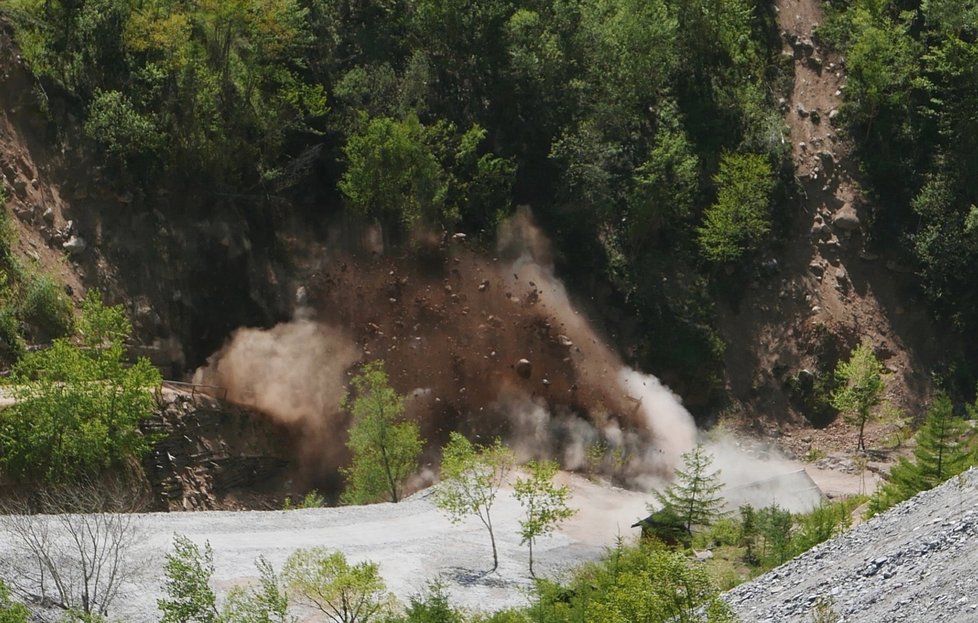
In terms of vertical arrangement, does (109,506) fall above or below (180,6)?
below

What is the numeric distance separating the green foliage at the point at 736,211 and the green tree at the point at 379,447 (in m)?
19.8

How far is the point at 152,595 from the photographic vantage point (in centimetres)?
6506

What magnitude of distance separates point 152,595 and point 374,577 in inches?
303

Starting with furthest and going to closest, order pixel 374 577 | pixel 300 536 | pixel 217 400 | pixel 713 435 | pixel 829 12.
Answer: pixel 829 12
pixel 713 435
pixel 217 400
pixel 300 536
pixel 374 577

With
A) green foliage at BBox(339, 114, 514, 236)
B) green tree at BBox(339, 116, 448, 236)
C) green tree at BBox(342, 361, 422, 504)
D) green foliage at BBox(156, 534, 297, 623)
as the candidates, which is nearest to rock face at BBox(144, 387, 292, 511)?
green tree at BBox(342, 361, 422, 504)

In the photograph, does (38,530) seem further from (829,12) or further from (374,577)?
(829,12)

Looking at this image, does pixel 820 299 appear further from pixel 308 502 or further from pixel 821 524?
pixel 308 502

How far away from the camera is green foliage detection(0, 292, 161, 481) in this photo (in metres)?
73.9

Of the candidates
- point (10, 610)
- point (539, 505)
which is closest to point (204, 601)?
point (10, 610)

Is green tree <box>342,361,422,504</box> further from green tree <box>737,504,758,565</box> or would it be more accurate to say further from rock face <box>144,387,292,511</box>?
green tree <box>737,504,758,565</box>

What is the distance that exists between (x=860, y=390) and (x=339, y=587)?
3495 centimetres

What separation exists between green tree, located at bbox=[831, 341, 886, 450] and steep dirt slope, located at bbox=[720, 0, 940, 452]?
1.18 meters

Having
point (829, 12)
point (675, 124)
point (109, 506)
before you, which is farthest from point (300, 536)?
point (829, 12)

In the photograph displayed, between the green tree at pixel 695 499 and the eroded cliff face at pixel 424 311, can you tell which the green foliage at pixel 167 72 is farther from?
the green tree at pixel 695 499
